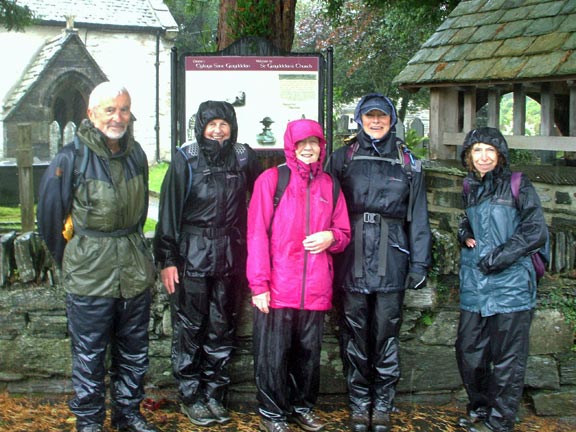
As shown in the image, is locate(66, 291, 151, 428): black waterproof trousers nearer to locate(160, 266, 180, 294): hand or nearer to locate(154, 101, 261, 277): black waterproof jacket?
locate(160, 266, 180, 294): hand

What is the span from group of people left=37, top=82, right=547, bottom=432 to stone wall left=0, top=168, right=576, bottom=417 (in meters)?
0.37

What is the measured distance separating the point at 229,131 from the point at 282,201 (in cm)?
56

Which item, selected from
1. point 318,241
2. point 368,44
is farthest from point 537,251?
point 368,44

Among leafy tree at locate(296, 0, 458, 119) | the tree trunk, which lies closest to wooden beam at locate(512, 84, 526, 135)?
the tree trunk

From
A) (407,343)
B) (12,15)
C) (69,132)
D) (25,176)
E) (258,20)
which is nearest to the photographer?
(407,343)

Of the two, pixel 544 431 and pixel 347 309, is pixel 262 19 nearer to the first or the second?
pixel 347 309

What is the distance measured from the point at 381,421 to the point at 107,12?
2571cm

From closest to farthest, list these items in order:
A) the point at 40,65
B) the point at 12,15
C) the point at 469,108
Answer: the point at 469,108, the point at 12,15, the point at 40,65

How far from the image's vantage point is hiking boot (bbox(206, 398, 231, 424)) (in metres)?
4.13

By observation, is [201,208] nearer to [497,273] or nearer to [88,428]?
[88,428]

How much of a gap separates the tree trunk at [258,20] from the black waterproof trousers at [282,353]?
7.15ft

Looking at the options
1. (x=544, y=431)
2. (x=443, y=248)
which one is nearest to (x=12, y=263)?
(x=443, y=248)

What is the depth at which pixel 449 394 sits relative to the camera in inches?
181

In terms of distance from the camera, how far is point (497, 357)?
12.9 ft
